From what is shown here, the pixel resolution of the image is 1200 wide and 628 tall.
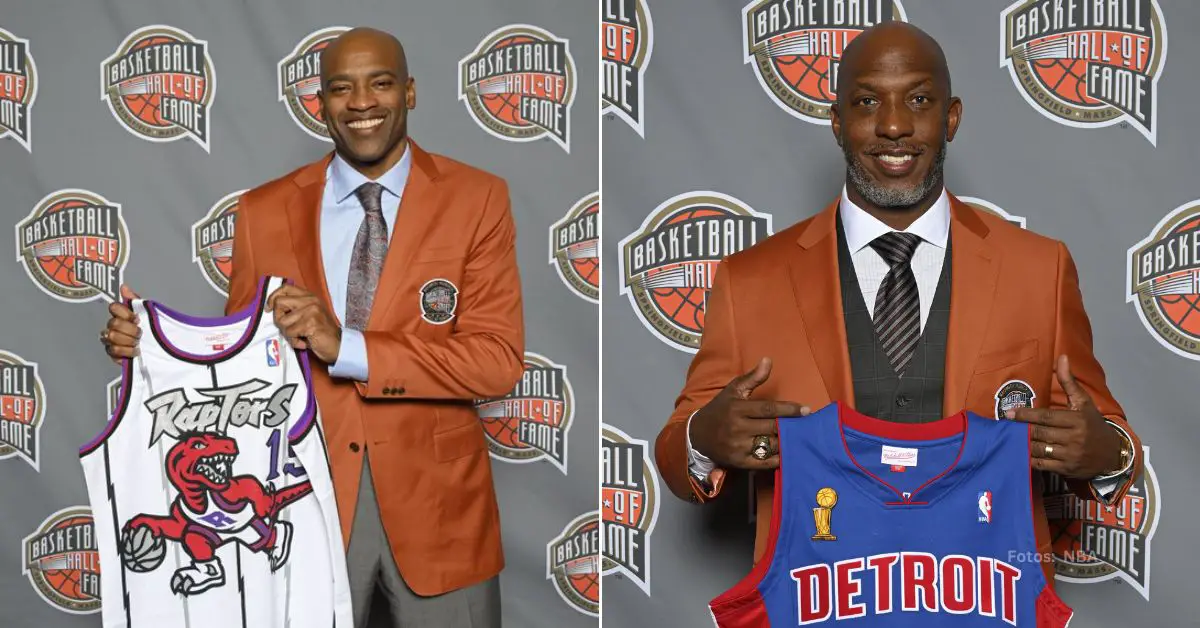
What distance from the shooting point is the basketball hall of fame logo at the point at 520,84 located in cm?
310

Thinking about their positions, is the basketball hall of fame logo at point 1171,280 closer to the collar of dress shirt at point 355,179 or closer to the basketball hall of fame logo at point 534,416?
the basketball hall of fame logo at point 534,416

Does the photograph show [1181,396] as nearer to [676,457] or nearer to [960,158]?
[960,158]

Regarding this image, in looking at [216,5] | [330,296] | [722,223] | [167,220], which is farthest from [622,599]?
[216,5]

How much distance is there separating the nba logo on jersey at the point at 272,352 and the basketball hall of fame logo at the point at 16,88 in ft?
5.43

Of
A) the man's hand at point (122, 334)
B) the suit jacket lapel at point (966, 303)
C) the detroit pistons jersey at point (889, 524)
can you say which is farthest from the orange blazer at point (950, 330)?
the man's hand at point (122, 334)

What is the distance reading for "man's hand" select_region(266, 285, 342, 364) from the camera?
Answer: 2.04 m

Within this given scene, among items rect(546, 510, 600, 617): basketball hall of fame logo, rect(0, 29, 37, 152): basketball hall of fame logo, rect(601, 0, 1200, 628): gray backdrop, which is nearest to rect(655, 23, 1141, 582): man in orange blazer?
rect(601, 0, 1200, 628): gray backdrop

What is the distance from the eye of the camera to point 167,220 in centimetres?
317

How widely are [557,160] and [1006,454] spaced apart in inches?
65.3

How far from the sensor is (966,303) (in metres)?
1.93

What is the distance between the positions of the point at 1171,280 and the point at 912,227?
107 centimetres

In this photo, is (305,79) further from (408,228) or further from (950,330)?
(950,330)

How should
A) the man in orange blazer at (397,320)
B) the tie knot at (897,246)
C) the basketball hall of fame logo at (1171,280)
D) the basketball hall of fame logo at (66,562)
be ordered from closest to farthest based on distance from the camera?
the tie knot at (897,246)
the man in orange blazer at (397,320)
the basketball hall of fame logo at (1171,280)
the basketball hall of fame logo at (66,562)

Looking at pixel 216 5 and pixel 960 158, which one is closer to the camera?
pixel 960 158
